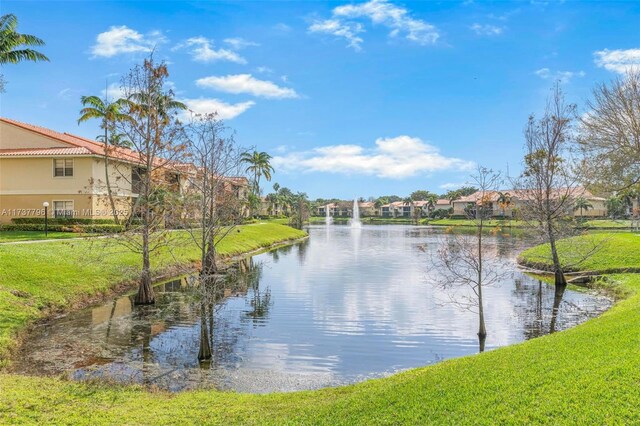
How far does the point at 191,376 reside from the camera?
38.9ft

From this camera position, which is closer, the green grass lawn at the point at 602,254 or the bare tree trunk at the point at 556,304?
the bare tree trunk at the point at 556,304

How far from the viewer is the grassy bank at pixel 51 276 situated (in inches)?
664

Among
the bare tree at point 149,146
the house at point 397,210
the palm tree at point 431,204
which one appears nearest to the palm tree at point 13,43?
the bare tree at point 149,146

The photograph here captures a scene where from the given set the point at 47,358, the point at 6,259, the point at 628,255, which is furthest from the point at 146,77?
the point at 628,255

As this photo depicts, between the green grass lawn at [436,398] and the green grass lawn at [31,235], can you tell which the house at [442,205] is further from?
the green grass lawn at [436,398]

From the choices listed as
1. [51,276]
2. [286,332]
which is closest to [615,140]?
[286,332]

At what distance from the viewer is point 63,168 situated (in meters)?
37.8

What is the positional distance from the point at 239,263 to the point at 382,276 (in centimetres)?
1224

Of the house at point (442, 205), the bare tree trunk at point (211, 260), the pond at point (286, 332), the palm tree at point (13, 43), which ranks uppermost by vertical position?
the palm tree at point (13, 43)

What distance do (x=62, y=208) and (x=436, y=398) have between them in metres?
38.1

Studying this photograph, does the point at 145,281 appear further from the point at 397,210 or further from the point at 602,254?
the point at 397,210

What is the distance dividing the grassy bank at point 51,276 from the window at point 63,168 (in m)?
12.0

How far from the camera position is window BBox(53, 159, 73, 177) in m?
37.8

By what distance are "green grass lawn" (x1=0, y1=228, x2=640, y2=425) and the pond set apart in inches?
76.2
